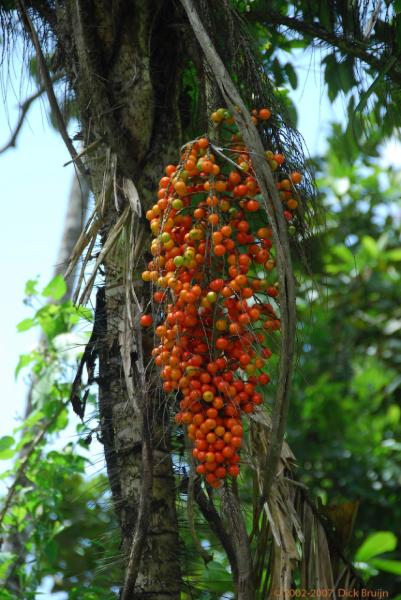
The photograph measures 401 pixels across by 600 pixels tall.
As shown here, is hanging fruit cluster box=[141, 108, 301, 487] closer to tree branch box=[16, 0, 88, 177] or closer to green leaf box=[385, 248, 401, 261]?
tree branch box=[16, 0, 88, 177]

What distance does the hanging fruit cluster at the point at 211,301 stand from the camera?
1.61 m

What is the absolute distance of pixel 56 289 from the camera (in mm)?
3520

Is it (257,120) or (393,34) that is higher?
(393,34)

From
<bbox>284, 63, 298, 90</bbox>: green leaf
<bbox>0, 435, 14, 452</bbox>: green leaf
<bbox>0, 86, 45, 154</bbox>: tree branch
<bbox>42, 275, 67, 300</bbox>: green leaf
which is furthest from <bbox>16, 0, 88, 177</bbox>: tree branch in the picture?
<bbox>0, 435, 14, 452</bbox>: green leaf

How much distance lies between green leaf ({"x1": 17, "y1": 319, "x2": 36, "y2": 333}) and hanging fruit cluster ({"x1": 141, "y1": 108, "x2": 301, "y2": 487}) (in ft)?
6.48

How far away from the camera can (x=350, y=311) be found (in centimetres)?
562

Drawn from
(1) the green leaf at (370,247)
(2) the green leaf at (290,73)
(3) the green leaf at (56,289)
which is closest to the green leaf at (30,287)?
(3) the green leaf at (56,289)

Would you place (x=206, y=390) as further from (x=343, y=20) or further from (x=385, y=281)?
(x=385, y=281)

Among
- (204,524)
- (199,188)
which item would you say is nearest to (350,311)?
(204,524)

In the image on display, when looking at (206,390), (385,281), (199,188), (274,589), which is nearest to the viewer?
(206,390)

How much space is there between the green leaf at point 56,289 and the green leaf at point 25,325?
0.46 feet

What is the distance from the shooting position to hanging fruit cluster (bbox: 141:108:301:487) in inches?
63.6

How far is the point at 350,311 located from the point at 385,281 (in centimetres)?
31

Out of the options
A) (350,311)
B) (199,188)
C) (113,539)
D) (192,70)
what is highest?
(350,311)
